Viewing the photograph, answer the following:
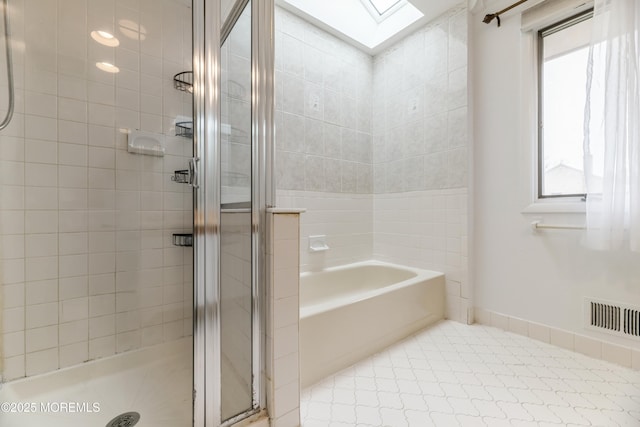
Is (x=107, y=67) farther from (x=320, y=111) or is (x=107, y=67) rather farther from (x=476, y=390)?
(x=476, y=390)

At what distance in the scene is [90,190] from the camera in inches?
54.2

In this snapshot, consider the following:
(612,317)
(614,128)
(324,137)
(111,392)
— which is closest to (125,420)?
(111,392)

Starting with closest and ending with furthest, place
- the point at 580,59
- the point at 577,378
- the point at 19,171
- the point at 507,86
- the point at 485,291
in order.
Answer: the point at 19,171 → the point at 577,378 → the point at 580,59 → the point at 507,86 → the point at 485,291

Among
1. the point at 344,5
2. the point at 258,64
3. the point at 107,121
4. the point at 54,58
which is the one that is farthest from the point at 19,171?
the point at 344,5

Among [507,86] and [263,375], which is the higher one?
[507,86]

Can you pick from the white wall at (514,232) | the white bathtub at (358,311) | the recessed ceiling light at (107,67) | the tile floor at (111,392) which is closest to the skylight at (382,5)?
the white wall at (514,232)

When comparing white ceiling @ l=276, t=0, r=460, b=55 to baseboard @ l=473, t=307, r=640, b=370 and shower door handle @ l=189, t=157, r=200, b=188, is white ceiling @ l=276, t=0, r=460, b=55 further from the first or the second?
baseboard @ l=473, t=307, r=640, b=370

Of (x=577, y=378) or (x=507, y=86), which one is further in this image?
(x=507, y=86)

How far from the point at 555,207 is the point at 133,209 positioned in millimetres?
2523

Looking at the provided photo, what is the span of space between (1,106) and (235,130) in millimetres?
1063

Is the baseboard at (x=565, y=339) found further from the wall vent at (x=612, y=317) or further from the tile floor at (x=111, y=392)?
the tile floor at (x=111, y=392)

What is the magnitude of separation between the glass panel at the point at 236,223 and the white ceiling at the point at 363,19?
136 cm

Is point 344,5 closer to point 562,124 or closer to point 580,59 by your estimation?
point 580,59

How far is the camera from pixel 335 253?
242cm
